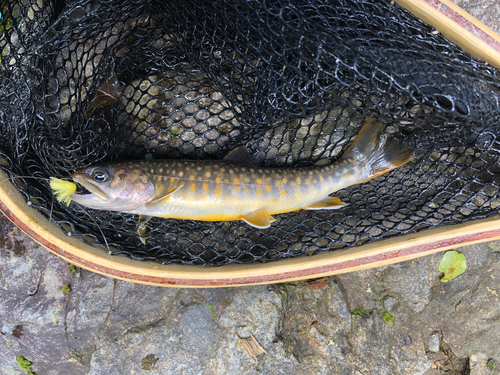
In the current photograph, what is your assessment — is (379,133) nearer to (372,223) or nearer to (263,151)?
(372,223)

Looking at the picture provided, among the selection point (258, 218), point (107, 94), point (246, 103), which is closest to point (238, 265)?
point (258, 218)

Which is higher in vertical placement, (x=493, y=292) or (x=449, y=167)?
(x=449, y=167)

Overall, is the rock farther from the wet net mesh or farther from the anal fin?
the anal fin

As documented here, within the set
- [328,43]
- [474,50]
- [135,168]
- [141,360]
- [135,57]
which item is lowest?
[141,360]

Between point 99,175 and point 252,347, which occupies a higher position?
point 99,175

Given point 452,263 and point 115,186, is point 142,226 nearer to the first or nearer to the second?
point 115,186

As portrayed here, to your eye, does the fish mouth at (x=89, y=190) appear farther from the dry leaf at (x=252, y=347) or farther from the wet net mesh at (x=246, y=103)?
the dry leaf at (x=252, y=347)

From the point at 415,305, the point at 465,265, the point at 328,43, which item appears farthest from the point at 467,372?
the point at 328,43
